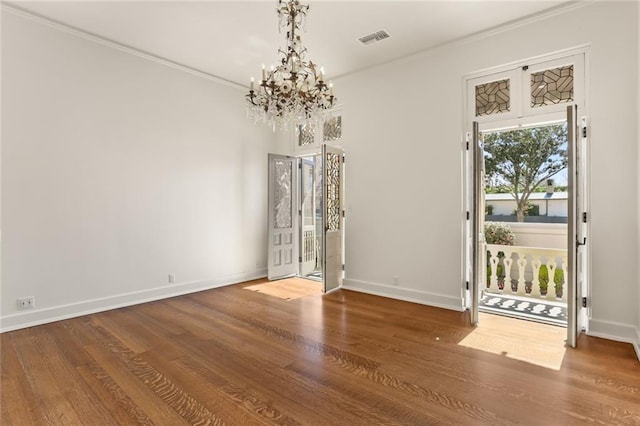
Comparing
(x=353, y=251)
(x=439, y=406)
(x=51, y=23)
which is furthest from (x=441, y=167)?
(x=51, y=23)

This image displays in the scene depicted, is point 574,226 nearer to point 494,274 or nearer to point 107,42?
point 494,274

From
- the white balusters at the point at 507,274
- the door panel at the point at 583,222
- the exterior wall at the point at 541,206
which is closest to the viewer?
the door panel at the point at 583,222

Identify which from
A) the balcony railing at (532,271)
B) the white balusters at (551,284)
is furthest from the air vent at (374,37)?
the white balusters at (551,284)

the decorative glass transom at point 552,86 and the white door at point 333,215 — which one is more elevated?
the decorative glass transom at point 552,86

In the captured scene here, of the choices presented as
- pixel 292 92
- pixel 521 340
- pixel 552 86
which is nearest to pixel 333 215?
pixel 292 92

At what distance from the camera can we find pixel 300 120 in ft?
11.3

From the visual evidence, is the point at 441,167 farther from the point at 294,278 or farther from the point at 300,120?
the point at 294,278

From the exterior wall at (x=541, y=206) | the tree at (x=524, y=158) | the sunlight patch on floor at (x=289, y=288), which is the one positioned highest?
the tree at (x=524, y=158)

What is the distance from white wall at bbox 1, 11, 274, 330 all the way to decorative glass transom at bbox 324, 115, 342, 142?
5.16 feet

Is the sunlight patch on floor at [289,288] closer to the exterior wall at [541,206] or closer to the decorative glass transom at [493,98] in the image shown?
the decorative glass transom at [493,98]

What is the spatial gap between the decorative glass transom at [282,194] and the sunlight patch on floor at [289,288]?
1085 millimetres

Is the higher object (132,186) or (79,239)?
(132,186)

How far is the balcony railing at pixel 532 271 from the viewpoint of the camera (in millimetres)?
4891

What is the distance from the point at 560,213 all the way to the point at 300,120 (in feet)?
19.4
